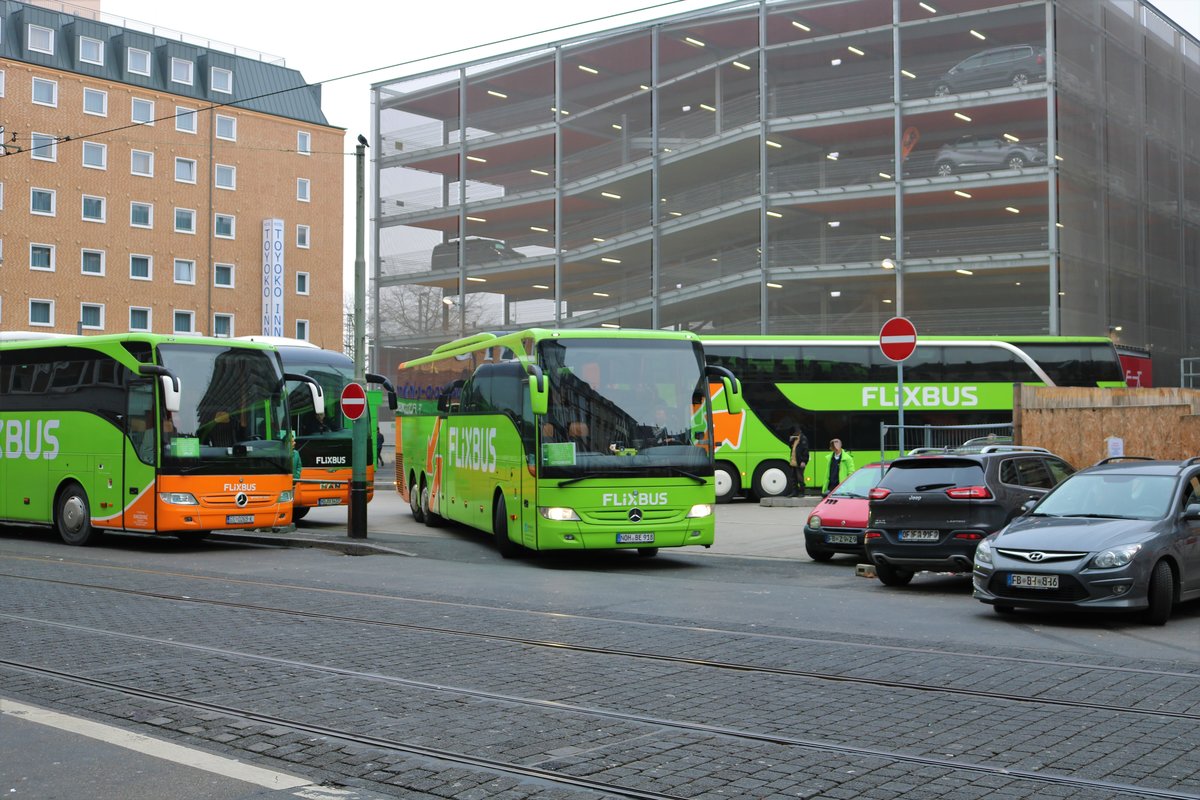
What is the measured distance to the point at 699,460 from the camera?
714 inches

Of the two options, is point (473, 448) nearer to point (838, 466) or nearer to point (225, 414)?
point (225, 414)

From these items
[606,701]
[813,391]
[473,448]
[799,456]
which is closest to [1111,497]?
[606,701]

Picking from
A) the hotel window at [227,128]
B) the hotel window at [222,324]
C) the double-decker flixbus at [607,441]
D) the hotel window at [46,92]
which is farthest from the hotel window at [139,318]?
the double-decker flixbus at [607,441]

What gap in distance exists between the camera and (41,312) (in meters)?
60.7

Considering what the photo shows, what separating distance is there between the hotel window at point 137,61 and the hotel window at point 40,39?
144 inches

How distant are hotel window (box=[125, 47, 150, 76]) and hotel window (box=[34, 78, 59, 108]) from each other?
407cm

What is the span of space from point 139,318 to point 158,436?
47284 mm

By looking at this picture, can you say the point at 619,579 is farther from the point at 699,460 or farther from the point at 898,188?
the point at 898,188

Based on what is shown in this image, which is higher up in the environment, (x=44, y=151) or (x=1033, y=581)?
(x=44, y=151)

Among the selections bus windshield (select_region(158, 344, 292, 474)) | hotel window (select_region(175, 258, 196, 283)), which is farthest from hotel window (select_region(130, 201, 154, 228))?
bus windshield (select_region(158, 344, 292, 474))

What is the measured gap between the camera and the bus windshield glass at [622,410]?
17781 millimetres

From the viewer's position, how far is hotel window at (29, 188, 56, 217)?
60.4 meters

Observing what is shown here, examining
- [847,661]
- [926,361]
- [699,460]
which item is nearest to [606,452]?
[699,460]

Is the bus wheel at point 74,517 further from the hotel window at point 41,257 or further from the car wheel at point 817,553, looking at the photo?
the hotel window at point 41,257
